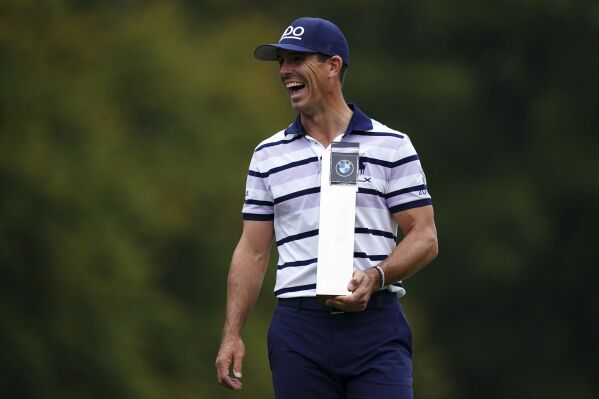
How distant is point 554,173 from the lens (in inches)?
1110

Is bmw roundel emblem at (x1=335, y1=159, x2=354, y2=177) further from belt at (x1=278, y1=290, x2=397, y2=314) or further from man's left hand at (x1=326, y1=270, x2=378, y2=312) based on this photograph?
belt at (x1=278, y1=290, x2=397, y2=314)

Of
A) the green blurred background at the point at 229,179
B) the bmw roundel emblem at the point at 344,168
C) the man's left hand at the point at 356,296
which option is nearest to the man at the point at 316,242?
the man's left hand at the point at 356,296

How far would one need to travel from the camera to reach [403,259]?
6.88 metres

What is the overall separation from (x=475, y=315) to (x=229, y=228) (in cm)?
687

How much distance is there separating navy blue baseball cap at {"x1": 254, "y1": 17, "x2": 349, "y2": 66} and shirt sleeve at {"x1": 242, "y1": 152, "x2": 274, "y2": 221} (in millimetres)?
458

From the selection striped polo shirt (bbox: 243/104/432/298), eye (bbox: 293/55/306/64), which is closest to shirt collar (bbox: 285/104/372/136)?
striped polo shirt (bbox: 243/104/432/298)

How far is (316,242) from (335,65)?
76 cm

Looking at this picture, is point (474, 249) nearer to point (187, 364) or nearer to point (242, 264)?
point (187, 364)

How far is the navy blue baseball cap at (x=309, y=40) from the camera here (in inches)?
281

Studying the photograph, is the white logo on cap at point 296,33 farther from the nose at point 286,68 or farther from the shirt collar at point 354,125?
the shirt collar at point 354,125

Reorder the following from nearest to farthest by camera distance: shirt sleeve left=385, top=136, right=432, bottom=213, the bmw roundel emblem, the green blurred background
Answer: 1. the bmw roundel emblem
2. shirt sleeve left=385, top=136, right=432, bottom=213
3. the green blurred background

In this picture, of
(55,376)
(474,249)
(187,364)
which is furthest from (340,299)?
(474,249)

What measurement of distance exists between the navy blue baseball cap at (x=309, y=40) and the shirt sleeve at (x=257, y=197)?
1.50 feet

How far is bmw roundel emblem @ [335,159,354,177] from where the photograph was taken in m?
6.77
